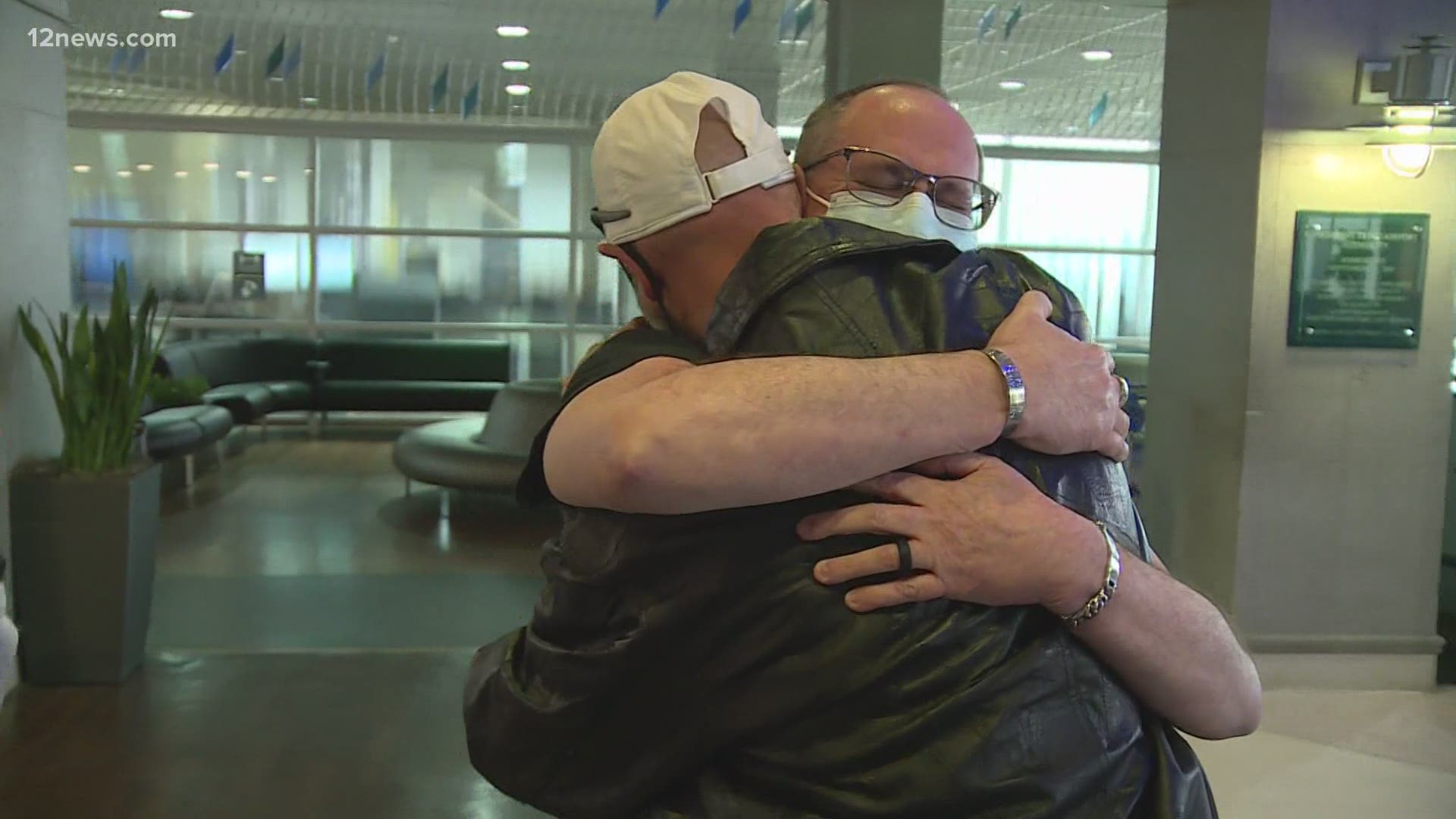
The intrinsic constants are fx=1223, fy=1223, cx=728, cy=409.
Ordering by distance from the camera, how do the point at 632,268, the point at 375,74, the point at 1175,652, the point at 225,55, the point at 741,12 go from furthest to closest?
the point at 375,74 < the point at 741,12 < the point at 225,55 < the point at 632,268 < the point at 1175,652

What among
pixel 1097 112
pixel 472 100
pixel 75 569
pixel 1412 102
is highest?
pixel 1097 112

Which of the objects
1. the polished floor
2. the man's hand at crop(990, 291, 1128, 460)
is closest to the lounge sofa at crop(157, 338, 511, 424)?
the polished floor

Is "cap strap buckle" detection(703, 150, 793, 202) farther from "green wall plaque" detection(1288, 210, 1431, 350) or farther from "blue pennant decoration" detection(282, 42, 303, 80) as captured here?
"blue pennant decoration" detection(282, 42, 303, 80)

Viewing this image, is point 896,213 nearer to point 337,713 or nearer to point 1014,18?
point 337,713

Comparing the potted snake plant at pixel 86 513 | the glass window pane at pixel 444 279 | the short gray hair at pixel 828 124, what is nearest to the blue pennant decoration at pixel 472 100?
the glass window pane at pixel 444 279

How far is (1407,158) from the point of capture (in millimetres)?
4359


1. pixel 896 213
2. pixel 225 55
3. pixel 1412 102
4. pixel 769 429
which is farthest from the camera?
pixel 225 55

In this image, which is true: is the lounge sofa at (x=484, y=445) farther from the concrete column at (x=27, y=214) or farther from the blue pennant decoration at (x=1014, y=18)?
the blue pennant decoration at (x=1014, y=18)

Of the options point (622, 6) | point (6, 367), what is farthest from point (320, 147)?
point (6, 367)

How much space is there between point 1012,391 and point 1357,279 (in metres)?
4.11

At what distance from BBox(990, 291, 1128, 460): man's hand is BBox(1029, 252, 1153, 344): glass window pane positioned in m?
10.3

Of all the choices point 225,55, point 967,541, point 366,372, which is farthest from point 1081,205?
point 967,541

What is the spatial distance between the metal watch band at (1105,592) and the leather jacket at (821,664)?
15mm

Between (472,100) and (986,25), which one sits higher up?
(986,25)
